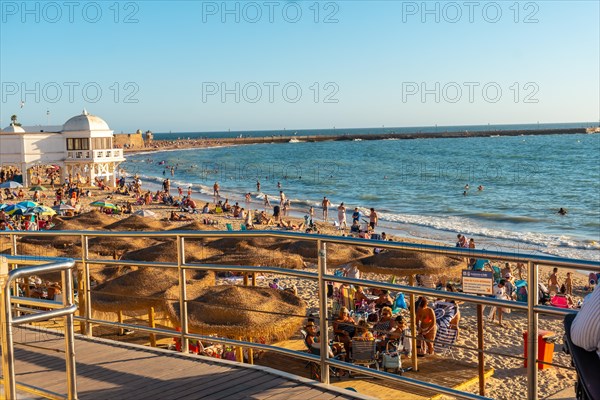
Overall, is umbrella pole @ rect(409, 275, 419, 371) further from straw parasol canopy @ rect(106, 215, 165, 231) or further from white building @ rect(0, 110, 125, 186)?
white building @ rect(0, 110, 125, 186)

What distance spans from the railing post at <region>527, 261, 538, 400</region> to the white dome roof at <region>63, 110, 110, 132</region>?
5025 cm

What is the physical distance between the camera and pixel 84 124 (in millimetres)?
49750

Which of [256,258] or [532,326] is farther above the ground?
[532,326]

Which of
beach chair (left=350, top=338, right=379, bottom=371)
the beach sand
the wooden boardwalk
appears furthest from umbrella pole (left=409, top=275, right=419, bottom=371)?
the wooden boardwalk

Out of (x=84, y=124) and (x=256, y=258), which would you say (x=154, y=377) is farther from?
(x=84, y=124)

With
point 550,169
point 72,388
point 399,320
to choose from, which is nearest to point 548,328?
point 399,320

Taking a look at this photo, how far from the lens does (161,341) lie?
392 inches

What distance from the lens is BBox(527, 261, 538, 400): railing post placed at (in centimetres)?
310

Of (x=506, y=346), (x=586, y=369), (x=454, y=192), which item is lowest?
(x=506, y=346)

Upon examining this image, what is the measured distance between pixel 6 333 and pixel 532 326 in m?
2.43

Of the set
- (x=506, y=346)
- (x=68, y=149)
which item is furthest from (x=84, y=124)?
(x=506, y=346)

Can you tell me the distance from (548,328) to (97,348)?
10.9 m

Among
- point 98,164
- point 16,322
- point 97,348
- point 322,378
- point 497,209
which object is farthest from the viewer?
point 98,164

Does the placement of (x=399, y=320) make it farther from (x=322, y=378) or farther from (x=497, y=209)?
(x=497, y=209)
